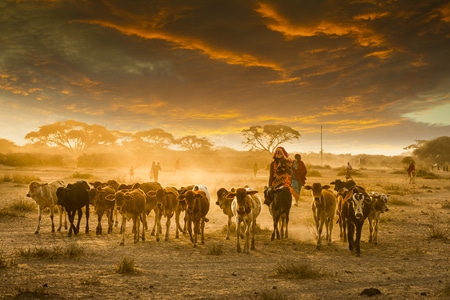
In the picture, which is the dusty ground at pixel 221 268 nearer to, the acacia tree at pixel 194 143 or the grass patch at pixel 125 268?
the grass patch at pixel 125 268

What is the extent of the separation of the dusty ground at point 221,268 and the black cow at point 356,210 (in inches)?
18.3

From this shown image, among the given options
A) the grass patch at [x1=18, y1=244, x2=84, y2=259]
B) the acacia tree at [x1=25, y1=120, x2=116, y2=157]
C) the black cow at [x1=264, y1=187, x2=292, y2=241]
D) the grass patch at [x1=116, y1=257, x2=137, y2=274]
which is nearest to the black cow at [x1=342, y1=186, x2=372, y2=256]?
the black cow at [x1=264, y1=187, x2=292, y2=241]

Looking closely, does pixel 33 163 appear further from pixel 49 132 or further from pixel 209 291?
pixel 209 291

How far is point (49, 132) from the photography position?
7644 cm

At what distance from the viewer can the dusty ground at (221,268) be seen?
6.60 meters

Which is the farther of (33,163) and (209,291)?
(33,163)

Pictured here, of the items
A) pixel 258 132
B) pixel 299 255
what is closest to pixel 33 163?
pixel 258 132

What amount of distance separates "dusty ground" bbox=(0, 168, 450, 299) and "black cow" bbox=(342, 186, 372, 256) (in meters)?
0.46

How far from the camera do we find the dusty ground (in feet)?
21.7

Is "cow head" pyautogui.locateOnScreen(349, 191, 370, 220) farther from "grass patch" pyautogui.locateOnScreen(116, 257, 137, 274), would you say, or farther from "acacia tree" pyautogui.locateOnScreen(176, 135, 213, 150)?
"acacia tree" pyautogui.locateOnScreen(176, 135, 213, 150)

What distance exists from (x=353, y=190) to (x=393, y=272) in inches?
102

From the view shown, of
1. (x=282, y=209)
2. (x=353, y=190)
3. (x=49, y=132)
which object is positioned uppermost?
(x=49, y=132)

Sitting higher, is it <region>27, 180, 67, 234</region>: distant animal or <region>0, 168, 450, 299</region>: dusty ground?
<region>27, 180, 67, 234</region>: distant animal

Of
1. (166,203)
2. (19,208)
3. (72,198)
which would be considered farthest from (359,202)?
(19,208)
